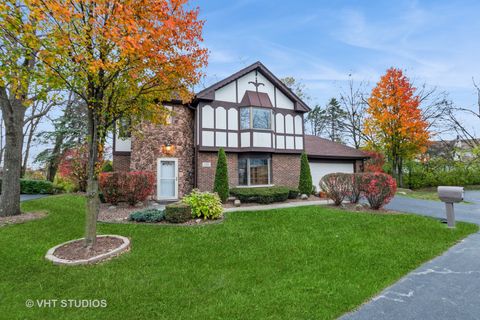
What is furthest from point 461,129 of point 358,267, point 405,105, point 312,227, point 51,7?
point 51,7

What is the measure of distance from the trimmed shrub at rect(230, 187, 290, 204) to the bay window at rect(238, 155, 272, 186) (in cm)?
153

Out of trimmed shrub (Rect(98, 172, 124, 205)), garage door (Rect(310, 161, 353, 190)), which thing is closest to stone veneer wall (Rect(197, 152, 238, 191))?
trimmed shrub (Rect(98, 172, 124, 205))

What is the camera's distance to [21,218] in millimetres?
8156

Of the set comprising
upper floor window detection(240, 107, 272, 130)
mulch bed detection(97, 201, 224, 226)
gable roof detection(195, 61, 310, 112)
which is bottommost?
mulch bed detection(97, 201, 224, 226)

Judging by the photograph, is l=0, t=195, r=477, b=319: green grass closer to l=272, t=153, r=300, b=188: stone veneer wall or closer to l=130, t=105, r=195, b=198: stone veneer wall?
l=130, t=105, r=195, b=198: stone veneer wall

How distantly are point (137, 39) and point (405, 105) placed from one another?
2037 centimetres

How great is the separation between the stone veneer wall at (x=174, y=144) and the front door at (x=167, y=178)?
0.68 ft

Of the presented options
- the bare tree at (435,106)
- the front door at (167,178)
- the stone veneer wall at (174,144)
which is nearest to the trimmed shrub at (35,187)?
the stone veneer wall at (174,144)

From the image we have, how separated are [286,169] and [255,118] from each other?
3613 mm

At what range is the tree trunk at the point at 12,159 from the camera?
8557 millimetres

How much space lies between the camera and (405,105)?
61.4ft

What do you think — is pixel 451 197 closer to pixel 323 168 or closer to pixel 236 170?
pixel 236 170

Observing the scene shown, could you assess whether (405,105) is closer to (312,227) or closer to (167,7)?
(312,227)

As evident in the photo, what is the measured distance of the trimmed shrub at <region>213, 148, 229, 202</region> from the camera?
39.1ft
